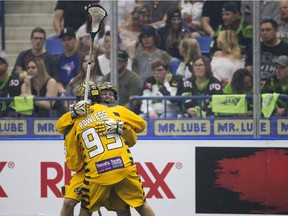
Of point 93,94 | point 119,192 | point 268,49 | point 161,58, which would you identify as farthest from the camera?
point 161,58

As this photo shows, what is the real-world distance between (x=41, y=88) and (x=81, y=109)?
2.28 metres

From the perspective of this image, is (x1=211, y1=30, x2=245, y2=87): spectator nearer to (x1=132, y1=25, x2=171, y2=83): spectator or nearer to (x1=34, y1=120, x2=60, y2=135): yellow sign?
(x1=132, y1=25, x2=171, y2=83): spectator

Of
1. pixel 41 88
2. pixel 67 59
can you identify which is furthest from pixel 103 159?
pixel 67 59

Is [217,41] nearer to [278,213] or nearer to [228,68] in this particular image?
[228,68]

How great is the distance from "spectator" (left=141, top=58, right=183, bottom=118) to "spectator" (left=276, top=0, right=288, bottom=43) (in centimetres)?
123

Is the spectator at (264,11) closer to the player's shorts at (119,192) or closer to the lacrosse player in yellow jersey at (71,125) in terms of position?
the lacrosse player in yellow jersey at (71,125)

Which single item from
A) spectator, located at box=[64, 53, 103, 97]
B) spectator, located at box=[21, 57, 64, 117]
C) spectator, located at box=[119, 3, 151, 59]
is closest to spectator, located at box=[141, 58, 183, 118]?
spectator, located at box=[119, 3, 151, 59]

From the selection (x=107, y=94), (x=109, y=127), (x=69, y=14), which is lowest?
(x=109, y=127)

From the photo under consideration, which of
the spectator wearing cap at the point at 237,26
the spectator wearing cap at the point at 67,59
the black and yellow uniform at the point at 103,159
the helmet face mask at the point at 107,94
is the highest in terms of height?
the spectator wearing cap at the point at 237,26

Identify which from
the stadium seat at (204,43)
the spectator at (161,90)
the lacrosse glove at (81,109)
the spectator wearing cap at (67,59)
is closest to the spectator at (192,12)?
the stadium seat at (204,43)

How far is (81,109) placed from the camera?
26.1 feet

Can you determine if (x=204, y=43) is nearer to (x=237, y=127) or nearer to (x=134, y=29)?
(x=134, y=29)

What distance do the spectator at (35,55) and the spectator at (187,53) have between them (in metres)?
1.44

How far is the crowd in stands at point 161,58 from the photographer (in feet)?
32.1
